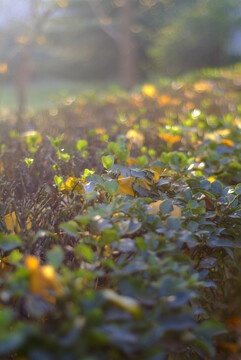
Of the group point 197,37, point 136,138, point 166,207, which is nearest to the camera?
point 166,207

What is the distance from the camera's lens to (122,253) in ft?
4.70

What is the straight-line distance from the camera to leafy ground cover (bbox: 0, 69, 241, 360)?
950mm

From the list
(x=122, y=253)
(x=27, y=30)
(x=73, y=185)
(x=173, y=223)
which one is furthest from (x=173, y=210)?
(x=27, y=30)

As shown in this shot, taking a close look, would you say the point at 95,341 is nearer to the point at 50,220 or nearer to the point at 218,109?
the point at 50,220

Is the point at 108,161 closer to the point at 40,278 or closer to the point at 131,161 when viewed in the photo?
the point at 131,161

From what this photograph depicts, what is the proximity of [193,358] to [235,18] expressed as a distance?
943 inches

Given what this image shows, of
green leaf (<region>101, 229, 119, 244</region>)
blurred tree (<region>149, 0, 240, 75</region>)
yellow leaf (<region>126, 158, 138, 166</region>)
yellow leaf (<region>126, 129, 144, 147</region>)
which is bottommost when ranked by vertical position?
blurred tree (<region>149, 0, 240, 75</region>)

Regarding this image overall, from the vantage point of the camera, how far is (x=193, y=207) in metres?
1.64

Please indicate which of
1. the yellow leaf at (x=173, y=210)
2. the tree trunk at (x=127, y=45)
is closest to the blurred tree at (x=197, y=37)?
the tree trunk at (x=127, y=45)

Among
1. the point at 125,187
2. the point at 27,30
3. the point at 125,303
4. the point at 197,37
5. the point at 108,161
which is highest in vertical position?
the point at 125,303

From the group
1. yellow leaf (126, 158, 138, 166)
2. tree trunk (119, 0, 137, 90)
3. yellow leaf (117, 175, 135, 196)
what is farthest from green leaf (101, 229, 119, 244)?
tree trunk (119, 0, 137, 90)

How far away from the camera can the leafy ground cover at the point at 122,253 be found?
95 cm

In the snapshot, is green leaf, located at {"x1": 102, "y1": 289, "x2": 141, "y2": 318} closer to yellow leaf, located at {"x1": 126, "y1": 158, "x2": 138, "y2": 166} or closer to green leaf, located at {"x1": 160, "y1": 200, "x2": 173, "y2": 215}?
green leaf, located at {"x1": 160, "y1": 200, "x2": 173, "y2": 215}

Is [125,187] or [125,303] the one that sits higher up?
[125,303]
